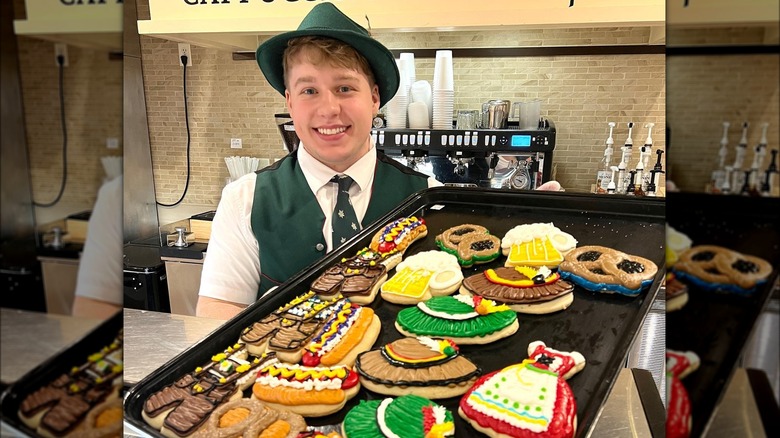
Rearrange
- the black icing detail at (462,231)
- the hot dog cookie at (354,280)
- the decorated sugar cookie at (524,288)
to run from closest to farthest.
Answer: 1. the decorated sugar cookie at (524,288)
2. the hot dog cookie at (354,280)
3. the black icing detail at (462,231)

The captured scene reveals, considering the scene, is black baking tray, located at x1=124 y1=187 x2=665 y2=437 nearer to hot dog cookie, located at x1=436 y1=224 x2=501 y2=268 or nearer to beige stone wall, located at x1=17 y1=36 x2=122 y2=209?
hot dog cookie, located at x1=436 y1=224 x2=501 y2=268

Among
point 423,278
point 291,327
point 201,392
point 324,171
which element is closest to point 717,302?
point 201,392

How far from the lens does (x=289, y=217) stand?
2.05m

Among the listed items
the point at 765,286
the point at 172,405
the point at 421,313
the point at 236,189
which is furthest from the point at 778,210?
the point at 236,189

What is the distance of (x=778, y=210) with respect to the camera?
9.6 inches

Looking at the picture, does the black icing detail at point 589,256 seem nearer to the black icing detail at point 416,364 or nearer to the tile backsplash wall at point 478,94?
the black icing detail at point 416,364

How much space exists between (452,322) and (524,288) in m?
0.24

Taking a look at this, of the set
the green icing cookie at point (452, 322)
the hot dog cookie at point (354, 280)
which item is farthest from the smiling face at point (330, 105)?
the green icing cookie at point (452, 322)

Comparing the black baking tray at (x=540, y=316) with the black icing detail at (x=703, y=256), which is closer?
the black icing detail at (x=703, y=256)

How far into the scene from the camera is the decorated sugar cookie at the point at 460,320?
3.87 ft

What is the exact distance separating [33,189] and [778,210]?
34 cm

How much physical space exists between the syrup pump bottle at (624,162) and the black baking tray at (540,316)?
2.07 feet

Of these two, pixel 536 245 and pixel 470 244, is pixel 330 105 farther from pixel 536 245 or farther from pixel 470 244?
pixel 536 245

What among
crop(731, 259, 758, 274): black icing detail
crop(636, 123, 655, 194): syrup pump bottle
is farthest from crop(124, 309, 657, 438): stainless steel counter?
crop(636, 123, 655, 194): syrup pump bottle
